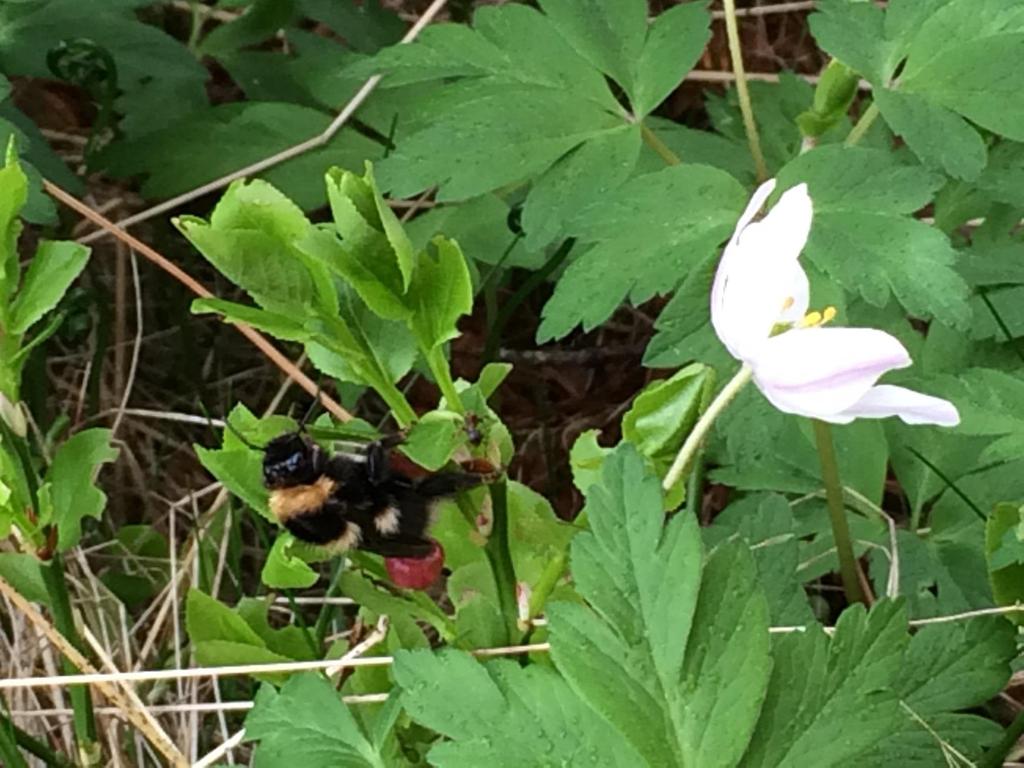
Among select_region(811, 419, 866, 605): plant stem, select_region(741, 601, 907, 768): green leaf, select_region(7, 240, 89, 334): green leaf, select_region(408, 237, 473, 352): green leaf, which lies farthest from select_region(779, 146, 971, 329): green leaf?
select_region(7, 240, 89, 334): green leaf

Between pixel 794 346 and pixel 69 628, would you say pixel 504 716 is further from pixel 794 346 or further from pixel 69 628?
pixel 69 628

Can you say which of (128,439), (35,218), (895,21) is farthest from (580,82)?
(128,439)

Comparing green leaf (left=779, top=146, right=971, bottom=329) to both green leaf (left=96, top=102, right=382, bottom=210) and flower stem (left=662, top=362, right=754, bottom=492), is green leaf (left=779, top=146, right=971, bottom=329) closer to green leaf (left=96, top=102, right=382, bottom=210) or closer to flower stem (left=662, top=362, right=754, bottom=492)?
flower stem (left=662, top=362, right=754, bottom=492)

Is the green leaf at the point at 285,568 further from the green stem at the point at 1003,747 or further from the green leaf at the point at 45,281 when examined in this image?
the green stem at the point at 1003,747

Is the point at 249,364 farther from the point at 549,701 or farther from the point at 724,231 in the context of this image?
the point at 549,701

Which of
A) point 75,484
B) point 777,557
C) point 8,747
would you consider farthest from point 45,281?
point 777,557

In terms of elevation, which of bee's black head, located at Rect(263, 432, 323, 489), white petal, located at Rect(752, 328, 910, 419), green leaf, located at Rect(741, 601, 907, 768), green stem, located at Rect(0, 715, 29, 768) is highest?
white petal, located at Rect(752, 328, 910, 419)
